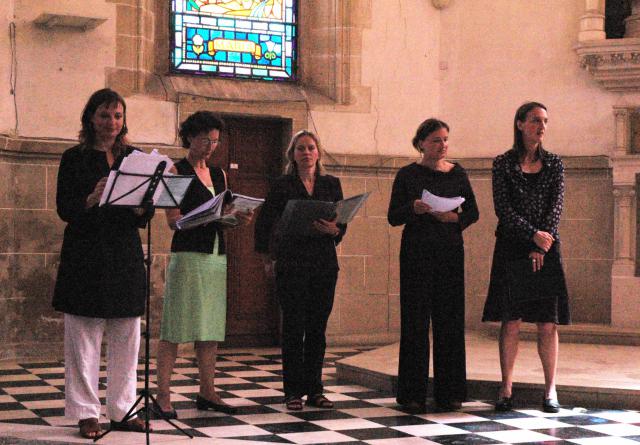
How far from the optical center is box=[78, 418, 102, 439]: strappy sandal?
460 centimetres

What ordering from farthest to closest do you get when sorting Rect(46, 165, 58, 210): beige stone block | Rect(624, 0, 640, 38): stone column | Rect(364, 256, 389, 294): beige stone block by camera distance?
Rect(364, 256, 389, 294): beige stone block, Rect(624, 0, 640, 38): stone column, Rect(46, 165, 58, 210): beige stone block

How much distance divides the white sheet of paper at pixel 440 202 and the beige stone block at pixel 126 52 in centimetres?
361

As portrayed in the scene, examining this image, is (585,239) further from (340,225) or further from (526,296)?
(340,225)

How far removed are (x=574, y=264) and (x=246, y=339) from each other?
2.80 metres

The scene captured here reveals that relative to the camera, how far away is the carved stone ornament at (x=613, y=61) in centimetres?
845

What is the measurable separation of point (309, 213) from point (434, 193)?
0.67 metres

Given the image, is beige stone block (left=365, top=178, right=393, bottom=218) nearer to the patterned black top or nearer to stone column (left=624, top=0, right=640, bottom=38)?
stone column (left=624, top=0, right=640, bottom=38)

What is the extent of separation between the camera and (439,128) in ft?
18.1

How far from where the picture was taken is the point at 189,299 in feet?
17.1

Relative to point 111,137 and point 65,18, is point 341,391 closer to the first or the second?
point 111,137

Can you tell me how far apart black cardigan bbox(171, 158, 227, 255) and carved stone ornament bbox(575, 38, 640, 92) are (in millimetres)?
4367

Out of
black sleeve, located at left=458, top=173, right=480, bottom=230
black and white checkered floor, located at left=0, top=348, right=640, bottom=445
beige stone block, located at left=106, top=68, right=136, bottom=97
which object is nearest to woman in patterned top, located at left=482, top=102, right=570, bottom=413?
black sleeve, located at left=458, top=173, right=480, bottom=230

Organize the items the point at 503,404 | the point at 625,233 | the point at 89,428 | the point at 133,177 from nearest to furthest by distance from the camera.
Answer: the point at 133,177 → the point at 89,428 → the point at 503,404 → the point at 625,233

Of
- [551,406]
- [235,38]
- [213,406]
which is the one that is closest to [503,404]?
[551,406]
